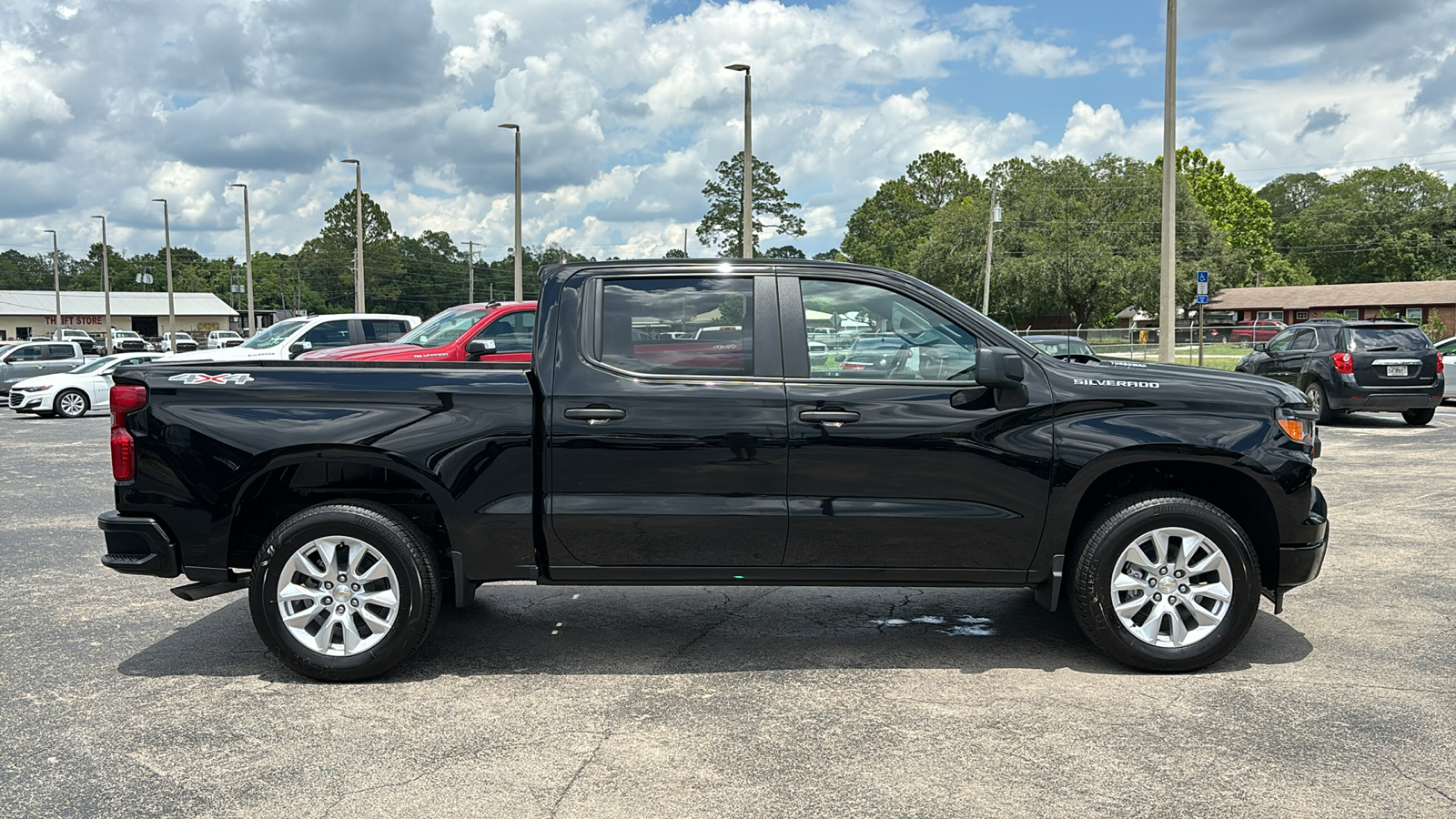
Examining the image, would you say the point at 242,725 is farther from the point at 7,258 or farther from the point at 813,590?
the point at 7,258

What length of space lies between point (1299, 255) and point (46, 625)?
122m

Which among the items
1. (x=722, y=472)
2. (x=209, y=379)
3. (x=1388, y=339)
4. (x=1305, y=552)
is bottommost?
(x=1305, y=552)

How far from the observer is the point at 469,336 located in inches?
569

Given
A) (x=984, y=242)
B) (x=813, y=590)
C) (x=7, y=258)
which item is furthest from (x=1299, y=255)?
(x=7, y=258)

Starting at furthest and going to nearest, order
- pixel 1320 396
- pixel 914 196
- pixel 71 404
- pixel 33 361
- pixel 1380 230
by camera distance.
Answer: pixel 914 196 < pixel 1380 230 < pixel 33 361 < pixel 71 404 < pixel 1320 396

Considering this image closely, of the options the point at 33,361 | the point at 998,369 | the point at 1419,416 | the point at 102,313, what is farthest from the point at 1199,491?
the point at 102,313

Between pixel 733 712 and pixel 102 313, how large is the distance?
4320 inches

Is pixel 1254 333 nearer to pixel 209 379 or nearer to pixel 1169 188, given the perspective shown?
pixel 1169 188

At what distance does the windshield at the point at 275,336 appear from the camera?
749 inches

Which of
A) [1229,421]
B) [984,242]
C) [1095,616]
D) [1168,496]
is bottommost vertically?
[1095,616]

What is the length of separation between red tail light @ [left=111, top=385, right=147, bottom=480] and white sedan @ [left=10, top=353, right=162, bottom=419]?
743 inches

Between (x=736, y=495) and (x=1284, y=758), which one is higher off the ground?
(x=736, y=495)

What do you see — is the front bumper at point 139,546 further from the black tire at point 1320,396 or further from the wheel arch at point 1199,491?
the black tire at point 1320,396

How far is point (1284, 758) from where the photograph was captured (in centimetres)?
395
